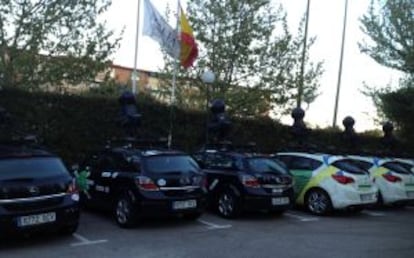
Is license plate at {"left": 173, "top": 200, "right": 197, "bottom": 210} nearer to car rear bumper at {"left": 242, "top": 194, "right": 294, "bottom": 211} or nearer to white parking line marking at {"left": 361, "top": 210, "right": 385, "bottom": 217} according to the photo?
car rear bumper at {"left": 242, "top": 194, "right": 294, "bottom": 211}

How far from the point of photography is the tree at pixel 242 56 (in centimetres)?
2402

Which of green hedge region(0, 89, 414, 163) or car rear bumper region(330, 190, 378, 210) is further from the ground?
green hedge region(0, 89, 414, 163)

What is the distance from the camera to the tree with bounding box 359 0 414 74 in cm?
2626

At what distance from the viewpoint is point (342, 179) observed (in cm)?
1366

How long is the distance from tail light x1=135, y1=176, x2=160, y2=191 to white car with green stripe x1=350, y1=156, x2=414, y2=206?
20.8 ft

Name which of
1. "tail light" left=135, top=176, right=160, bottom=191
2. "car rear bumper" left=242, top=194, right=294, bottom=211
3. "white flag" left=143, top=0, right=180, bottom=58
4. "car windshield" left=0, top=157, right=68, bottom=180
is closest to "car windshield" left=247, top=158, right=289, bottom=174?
"car rear bumper" left=242, top=194, right=294, bottom=211

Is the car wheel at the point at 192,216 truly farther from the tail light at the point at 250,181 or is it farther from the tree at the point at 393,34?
the tree at the point at 393,34

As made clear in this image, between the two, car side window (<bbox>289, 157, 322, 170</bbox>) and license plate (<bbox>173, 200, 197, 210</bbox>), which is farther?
car side window (<bbox>289, 157, 322, 170</bbox>)

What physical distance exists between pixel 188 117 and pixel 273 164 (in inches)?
228

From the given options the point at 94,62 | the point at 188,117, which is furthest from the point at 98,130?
the point at 94,62

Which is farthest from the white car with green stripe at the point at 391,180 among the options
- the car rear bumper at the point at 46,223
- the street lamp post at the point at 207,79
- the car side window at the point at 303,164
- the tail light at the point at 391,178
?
the car rear bumper at the point at 46,223

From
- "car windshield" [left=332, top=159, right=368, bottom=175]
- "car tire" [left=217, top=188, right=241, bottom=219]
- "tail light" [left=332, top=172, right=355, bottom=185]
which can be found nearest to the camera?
"car tire" [left=217, top=188, right=241, bottom=219]

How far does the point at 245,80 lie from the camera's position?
24.4 meters

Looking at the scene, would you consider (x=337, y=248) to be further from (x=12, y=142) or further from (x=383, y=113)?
(x=383, y=113)
